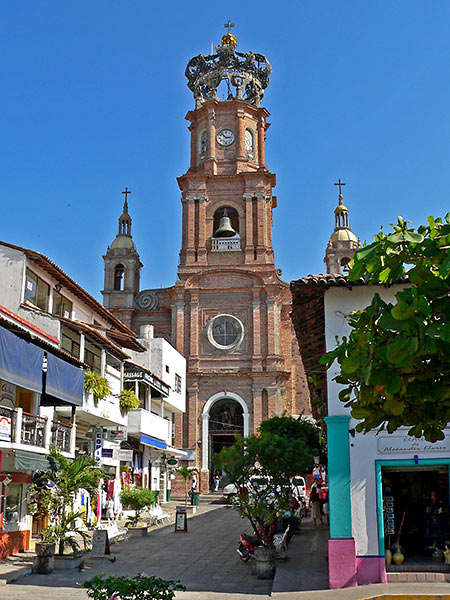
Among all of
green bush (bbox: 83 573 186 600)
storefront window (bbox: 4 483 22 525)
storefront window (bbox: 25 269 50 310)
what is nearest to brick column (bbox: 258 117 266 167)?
storefront window (bbox: 25 269 50 310)

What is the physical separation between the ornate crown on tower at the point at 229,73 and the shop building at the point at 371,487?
130 ft

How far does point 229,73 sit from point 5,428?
134 ft

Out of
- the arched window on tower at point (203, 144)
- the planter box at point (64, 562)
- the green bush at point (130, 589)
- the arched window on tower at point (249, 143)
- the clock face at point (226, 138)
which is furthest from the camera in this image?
the arched window on tower at point (203, 144)

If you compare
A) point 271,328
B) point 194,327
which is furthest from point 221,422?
point 271,328

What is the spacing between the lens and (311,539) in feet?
73.6

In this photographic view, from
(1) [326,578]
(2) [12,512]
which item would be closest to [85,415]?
(2) [12,512]

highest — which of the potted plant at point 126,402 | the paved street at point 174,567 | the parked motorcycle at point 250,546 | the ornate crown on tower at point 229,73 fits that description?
the ornate crown on tower at point 229,73

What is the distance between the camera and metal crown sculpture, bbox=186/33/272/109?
172 ft

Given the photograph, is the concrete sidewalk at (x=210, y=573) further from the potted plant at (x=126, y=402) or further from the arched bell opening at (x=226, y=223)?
the arched bell opening at (x=226, y=223)

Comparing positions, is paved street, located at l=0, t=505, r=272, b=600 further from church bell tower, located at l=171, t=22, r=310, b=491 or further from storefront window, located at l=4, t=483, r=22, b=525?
church bell tower, located at l=171, t=22, r=310, b=491

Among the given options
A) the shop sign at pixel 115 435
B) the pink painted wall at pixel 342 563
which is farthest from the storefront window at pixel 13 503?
the pink painted wall at pixel 342 563

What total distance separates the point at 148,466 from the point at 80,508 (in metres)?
11.8

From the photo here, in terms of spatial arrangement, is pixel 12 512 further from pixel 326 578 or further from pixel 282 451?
pixel 326 578

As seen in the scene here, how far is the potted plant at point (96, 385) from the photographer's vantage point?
24.5 metres
